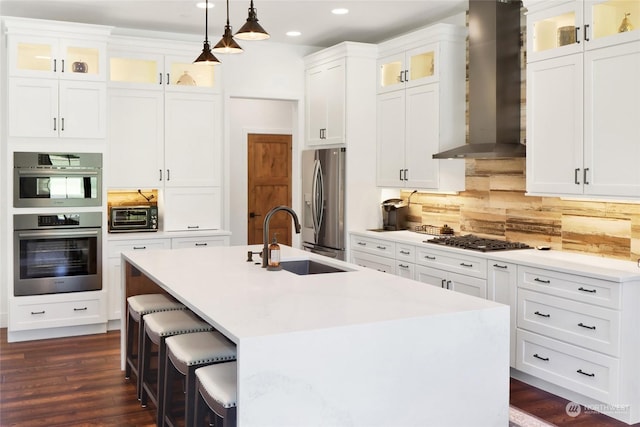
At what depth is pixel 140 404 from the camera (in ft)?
12.9

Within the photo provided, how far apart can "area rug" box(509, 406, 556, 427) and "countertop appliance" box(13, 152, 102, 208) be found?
3.85 meters

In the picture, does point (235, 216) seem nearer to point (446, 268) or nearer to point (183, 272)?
point (446, 268)

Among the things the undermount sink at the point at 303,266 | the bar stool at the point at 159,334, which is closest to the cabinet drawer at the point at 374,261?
the undermount sink at the point at 303,266

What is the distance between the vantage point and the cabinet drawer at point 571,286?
3607mm

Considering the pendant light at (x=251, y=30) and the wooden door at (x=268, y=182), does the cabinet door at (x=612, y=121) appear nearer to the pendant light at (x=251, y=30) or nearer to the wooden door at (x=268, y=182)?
the pendant light at (x=251, y=30)

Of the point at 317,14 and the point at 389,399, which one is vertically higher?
the point at 317,14

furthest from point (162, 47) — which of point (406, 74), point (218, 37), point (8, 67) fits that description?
point (406, 74)

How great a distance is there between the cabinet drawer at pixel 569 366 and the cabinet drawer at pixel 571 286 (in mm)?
315

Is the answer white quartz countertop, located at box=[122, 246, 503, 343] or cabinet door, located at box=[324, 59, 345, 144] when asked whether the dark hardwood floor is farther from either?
cabinet door, located at box=[324, 59, 345, 144]

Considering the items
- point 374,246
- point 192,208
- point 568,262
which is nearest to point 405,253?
point 374,246

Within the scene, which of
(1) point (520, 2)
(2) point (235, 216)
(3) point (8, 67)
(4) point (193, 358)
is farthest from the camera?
(2) point (235, 216)

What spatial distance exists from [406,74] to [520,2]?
4.03 ft

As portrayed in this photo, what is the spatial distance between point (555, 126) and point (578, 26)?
0.65 metres

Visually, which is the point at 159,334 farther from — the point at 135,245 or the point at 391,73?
the point at 391,73
